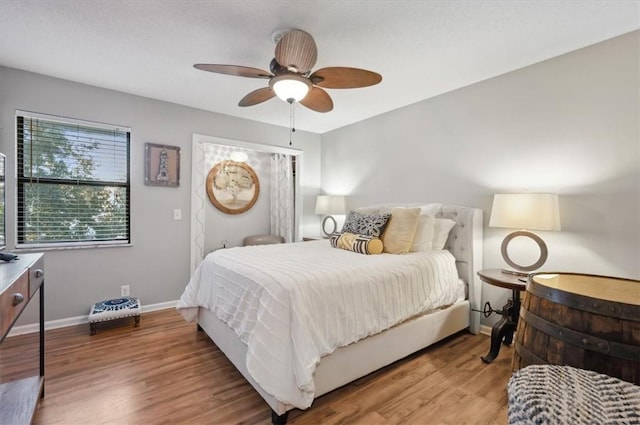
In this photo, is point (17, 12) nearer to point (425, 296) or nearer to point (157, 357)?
point (157, 357)

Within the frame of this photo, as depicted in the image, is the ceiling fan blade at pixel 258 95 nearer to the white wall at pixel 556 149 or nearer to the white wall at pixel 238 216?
the white wall at pixel 556 149

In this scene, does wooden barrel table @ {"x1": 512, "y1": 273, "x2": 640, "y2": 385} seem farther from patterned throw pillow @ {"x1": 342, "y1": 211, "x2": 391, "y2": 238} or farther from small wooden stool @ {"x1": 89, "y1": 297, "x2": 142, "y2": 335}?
small wooden stool @ {"x1": 89, "y1": 297, "x2": 142, "y2": 335}

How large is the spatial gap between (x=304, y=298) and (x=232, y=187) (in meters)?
3.35

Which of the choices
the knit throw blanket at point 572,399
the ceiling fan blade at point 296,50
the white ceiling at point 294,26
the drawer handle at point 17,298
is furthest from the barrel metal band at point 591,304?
the drawer handle at point 17,298

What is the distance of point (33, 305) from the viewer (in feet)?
8.67

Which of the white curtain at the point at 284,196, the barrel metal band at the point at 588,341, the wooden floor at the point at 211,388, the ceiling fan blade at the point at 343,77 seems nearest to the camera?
the barrel metal band at the point at 588,341

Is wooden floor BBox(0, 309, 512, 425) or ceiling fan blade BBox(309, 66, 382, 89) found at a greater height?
ceiling fan blade BBox(309, 66, 382, 89)

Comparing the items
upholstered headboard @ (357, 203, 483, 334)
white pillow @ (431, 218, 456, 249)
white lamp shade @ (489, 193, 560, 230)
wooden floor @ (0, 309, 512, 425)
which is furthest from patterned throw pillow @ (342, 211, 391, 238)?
wooden floor @ (0, 309, 512, 425)

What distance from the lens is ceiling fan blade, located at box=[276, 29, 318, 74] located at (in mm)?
1794

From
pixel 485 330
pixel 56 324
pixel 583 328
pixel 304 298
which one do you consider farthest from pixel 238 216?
pixel 583 328

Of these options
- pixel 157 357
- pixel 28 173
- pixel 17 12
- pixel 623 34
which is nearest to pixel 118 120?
pixel 28 173

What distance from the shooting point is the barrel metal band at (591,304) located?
968mm

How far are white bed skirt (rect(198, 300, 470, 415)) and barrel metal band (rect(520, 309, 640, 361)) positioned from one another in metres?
0.99

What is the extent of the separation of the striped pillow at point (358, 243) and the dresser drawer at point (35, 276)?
2.11 m
